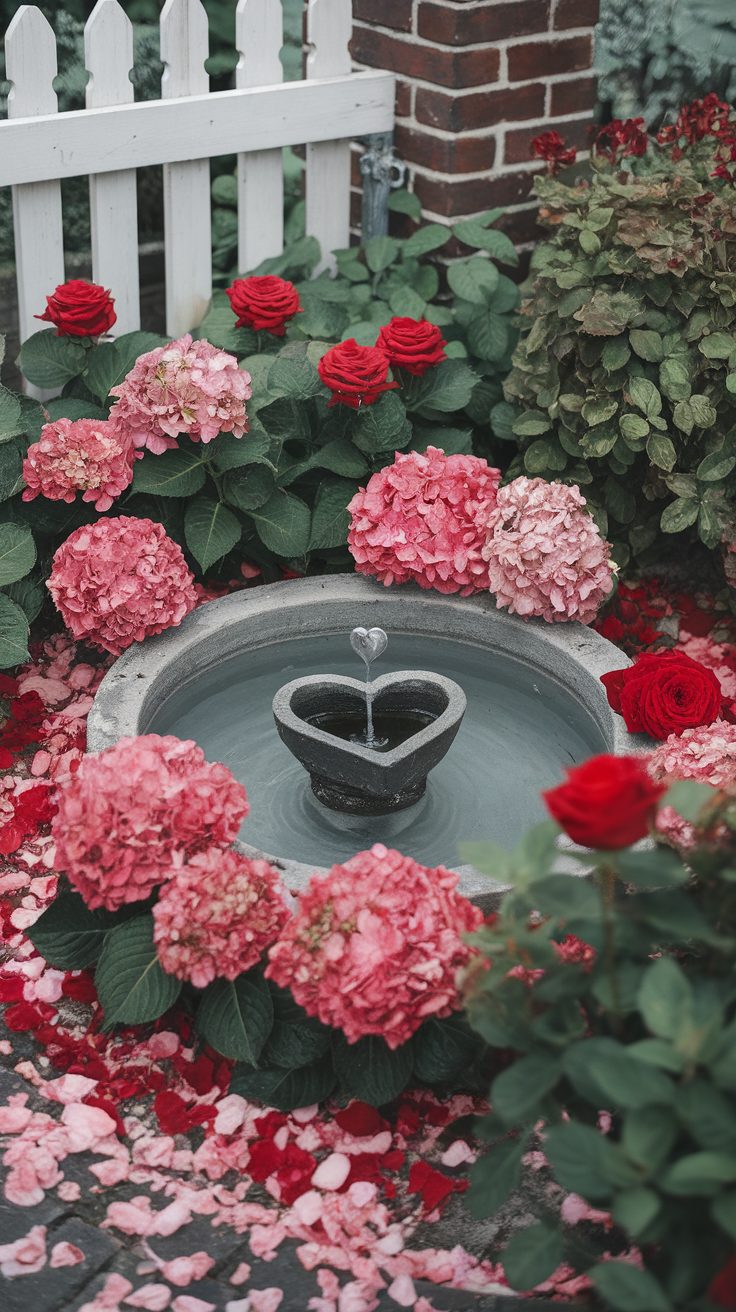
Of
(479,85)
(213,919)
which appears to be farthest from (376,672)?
(479,85)

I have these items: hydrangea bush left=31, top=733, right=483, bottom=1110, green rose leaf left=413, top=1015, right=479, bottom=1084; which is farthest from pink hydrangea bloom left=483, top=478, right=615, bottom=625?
Result: green rose leaf left=413, top=1015, right=479, bottom=1084

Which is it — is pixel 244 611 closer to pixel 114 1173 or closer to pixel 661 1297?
pixel 114 1173

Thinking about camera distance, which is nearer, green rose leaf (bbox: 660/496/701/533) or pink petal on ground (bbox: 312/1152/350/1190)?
pink petal on ground (bbox: 312/1152/350/1190)

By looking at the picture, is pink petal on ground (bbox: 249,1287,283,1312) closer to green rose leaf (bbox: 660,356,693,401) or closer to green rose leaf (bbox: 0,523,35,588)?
green rose leaf (bbox: 0,523,35,588)

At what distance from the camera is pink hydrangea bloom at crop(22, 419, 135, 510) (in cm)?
306

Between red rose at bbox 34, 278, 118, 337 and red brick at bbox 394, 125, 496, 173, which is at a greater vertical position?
red brick at bbox 394, 125, 496, 173

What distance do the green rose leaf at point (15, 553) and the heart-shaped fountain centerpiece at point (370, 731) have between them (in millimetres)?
729

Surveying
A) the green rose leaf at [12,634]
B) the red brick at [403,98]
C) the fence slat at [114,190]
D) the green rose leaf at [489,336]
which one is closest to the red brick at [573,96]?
the red brick at [403,98]

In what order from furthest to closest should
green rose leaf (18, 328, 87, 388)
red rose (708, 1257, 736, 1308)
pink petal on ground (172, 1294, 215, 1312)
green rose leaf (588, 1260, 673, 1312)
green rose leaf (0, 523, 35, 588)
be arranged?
green rose leaf (18, 328, 87, 388)
green rose leaf (0, 523, 35, 588)
pink petal on ground (172, 1294, 215, 1312)
green rose leaf (588, 1260, 673, 1312)
red rose (708, 1257, 736, 1308)

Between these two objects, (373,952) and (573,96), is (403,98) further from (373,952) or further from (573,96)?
(373,952)

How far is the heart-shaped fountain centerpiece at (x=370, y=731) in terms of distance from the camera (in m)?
2.49

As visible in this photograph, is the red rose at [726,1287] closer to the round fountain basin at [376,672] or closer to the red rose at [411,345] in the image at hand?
the round fountain basin at [376,672]

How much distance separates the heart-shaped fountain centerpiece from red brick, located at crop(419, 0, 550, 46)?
1777mm

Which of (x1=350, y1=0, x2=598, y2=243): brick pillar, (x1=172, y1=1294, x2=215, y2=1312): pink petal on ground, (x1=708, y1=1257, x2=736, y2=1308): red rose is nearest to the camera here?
(x1=708, y1=1257, x2=736, y2=1308): red rose
